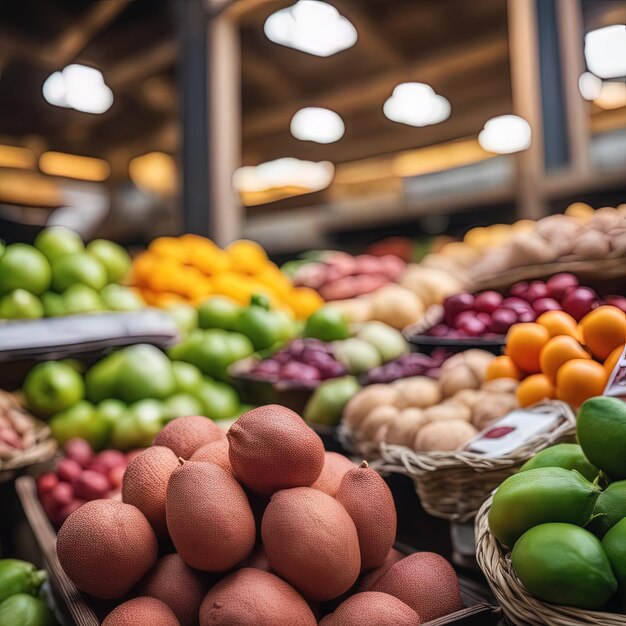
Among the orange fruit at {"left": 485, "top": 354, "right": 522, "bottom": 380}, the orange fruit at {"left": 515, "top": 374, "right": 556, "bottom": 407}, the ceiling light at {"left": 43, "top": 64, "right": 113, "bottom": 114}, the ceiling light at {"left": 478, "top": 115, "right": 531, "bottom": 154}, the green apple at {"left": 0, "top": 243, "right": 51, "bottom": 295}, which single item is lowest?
the orange fruit at {"left": 515, "top": 374, "right": 556, "bottom": 407}

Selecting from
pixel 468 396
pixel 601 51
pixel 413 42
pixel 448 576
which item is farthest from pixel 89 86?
pixel 448 576

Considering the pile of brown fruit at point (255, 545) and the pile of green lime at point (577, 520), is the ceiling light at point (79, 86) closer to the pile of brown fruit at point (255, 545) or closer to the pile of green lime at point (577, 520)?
the pile of brown fruit at point (255, 545)

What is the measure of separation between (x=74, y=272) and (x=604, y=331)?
5.65 feet

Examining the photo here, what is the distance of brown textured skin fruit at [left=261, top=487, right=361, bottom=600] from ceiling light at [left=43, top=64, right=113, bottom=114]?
16.9 feet

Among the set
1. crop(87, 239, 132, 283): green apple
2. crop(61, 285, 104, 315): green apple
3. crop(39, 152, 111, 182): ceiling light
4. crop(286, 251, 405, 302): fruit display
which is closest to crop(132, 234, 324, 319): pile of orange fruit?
crop(286, 251, 405, 302): fruit display

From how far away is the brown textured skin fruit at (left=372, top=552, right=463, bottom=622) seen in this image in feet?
2.55

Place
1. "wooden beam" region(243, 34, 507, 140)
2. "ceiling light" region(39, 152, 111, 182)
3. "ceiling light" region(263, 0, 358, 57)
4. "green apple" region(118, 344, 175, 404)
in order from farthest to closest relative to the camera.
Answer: "ceiling light" region(39, 152, 111, 182) < "wooden beam" region(243, 34, 507, 140) < "ceiling light" region(263, 0, 358, 57) < "green apple" region(118, 344, 175, 404)

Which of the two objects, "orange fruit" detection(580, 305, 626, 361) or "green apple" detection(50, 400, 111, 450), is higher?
"orange fruit" detection(580, 305, 626, 361)

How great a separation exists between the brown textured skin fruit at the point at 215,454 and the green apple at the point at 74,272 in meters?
1.50

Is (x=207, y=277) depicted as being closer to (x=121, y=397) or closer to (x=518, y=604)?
(x=121, y=397)

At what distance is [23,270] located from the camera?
2105mm

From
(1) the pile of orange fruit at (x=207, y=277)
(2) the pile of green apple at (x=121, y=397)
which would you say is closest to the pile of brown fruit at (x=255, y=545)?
(2) the pile of green apple at (x=121, y=397)

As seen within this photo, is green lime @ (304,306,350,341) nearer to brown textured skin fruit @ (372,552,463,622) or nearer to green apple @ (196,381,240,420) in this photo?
green apple @ (196,381,240,420)

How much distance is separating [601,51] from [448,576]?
3.65 metres
